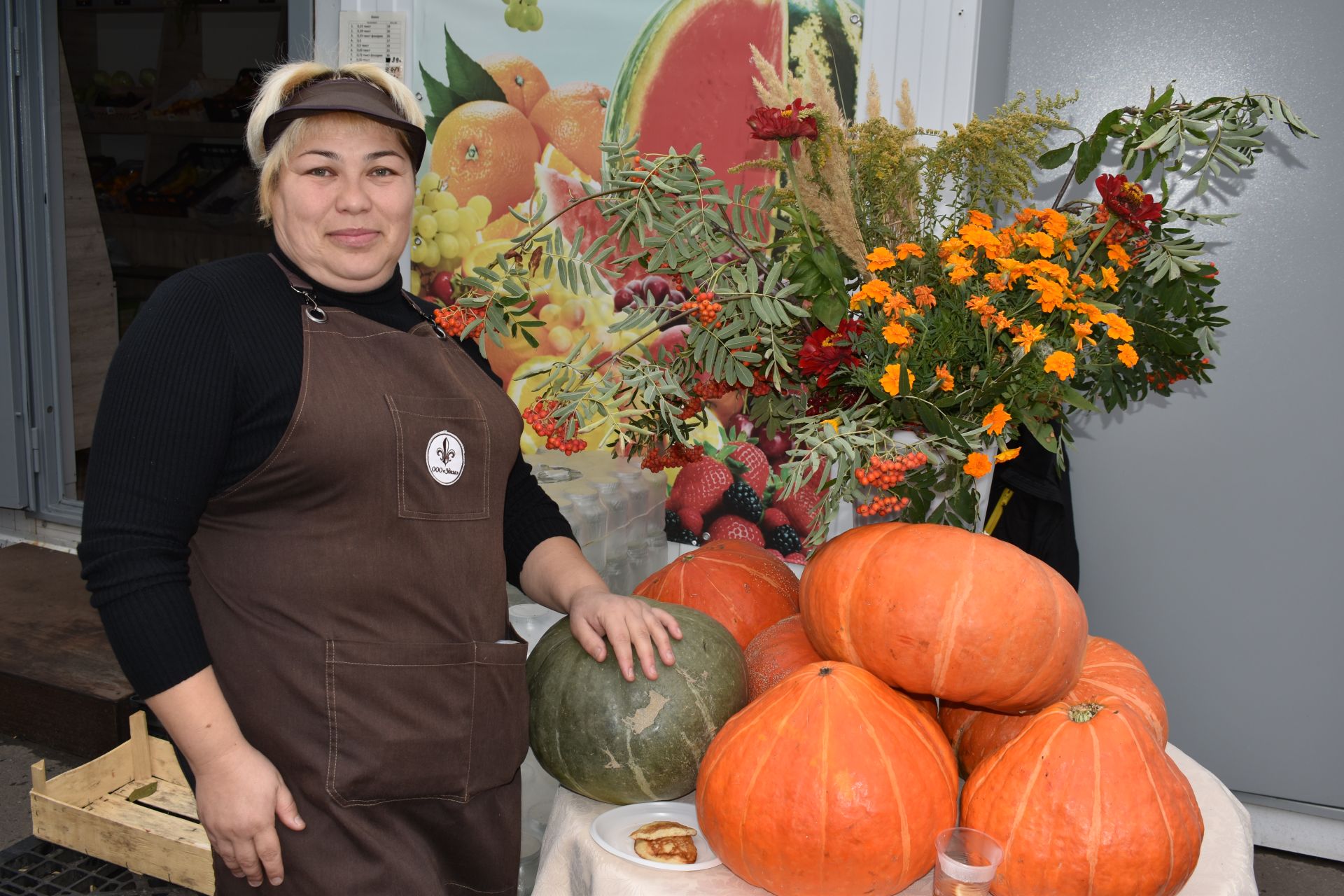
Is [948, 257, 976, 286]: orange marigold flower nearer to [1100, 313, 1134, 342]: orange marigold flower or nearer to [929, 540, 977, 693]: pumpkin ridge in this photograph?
[1100, 313, 1134, 342]: orange marigold flower

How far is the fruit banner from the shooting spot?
8.87 feet

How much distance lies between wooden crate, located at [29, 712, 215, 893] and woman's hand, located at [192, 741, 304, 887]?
1274 mm

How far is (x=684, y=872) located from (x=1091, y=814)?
0.49 meters

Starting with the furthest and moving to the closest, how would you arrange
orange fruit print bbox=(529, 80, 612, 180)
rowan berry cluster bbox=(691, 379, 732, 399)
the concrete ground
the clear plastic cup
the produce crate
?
the produce crate → orange fruit print bbox=(529, 80, 612, 180) → the concrete ground → rowan berry cluster bbox=(691, 379, 732, 399) → the clear plastic cup

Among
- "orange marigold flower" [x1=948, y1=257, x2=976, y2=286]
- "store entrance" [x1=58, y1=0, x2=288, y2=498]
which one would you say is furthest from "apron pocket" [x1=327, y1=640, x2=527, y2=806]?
"store entrance" [x1=58, y1=0, x2=288, y2=498]

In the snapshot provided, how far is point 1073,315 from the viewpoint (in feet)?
4.53

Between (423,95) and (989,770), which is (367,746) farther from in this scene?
(423,95)

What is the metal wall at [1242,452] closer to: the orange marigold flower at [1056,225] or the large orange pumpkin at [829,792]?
the orange marigold flower at [1056,225]

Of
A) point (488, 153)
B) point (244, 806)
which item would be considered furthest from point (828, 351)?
point (488, 153)

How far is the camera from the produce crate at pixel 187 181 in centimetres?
515

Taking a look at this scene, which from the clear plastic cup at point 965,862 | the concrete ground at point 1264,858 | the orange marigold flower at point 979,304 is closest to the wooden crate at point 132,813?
the concrete ground at point 1264,858

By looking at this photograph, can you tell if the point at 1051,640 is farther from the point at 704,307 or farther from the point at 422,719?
the point at 422,719

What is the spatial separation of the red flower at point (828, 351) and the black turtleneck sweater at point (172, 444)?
2.21 ft

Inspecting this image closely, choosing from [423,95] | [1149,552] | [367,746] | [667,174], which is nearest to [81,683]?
[423,95]
